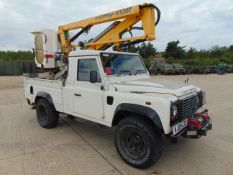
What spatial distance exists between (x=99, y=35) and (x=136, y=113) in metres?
2.88

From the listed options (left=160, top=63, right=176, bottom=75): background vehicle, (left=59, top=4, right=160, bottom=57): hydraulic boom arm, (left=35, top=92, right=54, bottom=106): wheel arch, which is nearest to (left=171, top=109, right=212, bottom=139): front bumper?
(left=59, top=4, right=160, bottom=57): hydraulic boom arm

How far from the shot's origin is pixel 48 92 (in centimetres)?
587

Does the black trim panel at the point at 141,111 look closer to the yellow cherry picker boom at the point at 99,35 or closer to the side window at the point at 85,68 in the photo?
the side window at the point at 85,68

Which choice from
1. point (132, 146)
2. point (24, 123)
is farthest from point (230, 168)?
point (24, 123)

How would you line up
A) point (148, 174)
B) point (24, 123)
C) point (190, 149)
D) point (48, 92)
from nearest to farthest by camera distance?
point (148, 174) → point (190, 149) → point (48, 92) → point (24, 123)

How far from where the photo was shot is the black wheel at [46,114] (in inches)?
232

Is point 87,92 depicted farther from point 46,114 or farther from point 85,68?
point 46,114

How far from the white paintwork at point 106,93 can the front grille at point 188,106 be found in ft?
0.31

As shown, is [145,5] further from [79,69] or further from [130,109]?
[130,109]

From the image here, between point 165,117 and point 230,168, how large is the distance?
152cm

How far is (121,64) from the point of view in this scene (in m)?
4.93

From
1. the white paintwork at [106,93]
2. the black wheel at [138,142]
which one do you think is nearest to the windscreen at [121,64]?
the white paintwork at [106,93]

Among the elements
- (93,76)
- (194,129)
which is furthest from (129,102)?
(194,129)

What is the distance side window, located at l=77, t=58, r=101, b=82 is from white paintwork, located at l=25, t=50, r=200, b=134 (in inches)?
3.4
